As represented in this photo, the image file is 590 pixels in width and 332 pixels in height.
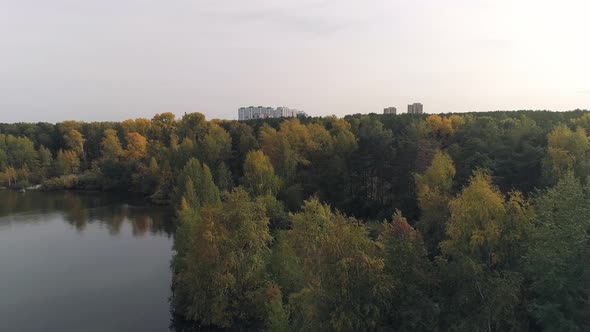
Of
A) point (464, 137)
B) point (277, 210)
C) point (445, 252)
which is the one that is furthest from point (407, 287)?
point (464, 137)

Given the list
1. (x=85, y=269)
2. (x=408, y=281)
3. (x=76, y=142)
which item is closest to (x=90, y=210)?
(x=85, y=269)

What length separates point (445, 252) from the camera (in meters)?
15.2

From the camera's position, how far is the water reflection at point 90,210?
38.8 metres

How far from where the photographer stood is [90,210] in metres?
45.7

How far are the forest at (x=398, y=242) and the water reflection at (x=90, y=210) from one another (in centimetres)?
751

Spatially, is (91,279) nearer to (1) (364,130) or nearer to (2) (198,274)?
(2) (198,274)

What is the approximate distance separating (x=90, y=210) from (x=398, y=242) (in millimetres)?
40921

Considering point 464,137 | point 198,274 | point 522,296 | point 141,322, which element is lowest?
point 141,322

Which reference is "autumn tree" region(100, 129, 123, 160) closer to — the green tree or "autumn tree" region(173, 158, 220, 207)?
"autumn tree" region(173, 158, 220, 207)

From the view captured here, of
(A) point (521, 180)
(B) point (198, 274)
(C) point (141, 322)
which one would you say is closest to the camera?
(B) point (198, 274)

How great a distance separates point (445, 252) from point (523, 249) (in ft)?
8.06

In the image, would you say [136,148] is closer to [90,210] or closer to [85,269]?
[90,210]

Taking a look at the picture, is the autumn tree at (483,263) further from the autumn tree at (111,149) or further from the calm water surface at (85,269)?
the autumn tree at (111,149)

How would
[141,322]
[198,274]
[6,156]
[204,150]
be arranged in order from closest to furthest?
[198,274]
[141,322]
[204,150]
[6,156]
